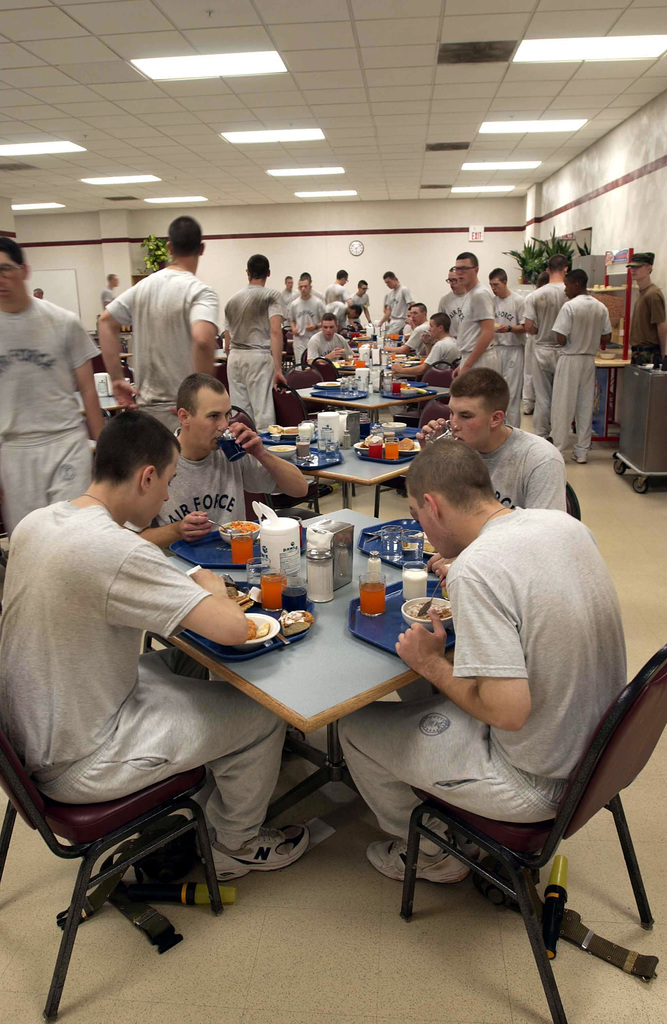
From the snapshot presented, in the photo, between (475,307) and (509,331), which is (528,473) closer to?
(475,307)

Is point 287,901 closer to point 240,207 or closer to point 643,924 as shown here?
point 643,924

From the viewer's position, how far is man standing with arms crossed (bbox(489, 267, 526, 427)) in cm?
799

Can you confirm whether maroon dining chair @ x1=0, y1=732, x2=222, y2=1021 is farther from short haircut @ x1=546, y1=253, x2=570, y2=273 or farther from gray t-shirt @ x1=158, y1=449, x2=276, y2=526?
short haircut @ x1=546, y1=253, x2=570, y2=273

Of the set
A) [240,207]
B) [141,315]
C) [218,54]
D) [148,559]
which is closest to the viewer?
[148,559]

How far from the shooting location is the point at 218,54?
569 cm

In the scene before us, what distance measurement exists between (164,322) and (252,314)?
94.3 inches

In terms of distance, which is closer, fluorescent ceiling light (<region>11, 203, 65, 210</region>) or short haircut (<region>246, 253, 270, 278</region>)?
short haircut (<region>246, 253, 270, 278</region>)

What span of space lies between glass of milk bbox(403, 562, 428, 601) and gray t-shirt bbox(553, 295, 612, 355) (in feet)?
17.7

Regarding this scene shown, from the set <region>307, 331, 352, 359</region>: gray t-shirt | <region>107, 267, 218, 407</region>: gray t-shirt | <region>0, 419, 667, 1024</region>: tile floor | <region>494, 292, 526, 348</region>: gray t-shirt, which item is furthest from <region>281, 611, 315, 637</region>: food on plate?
<region>494, 292, 526, 348</region>: gray t-shirt

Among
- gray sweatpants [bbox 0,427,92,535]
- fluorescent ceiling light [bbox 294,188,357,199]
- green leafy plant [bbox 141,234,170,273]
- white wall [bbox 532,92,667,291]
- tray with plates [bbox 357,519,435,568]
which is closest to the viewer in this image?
tray with plates [bbox 357,519,435,568]

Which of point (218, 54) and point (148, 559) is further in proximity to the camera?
point (218, 54)

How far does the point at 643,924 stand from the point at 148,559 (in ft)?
5.23

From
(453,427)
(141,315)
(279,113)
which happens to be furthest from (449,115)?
(453,427)

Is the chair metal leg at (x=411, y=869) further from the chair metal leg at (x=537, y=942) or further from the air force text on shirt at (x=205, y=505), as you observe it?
the air force text on shirt at (x=205, y=505)
